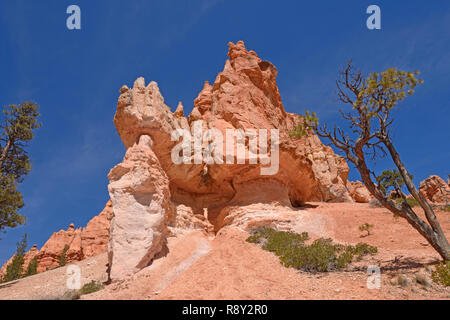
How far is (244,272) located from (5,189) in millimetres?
12617

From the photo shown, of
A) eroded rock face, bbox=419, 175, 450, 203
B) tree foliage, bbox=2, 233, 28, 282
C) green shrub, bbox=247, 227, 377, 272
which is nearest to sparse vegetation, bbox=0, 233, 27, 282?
tree foliage, bbox=2, 233, 28, 282

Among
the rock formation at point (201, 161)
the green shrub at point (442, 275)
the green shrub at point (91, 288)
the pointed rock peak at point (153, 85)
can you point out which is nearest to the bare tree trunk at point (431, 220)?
the green shrub at point (442, 275)

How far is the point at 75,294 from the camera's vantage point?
8.70 m

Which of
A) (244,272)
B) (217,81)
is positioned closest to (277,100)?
(217,81)

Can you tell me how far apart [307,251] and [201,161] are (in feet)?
27.2

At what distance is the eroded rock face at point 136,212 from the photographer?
10977 millimetres

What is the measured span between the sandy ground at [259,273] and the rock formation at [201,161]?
133cm

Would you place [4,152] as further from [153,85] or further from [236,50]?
[236,50]

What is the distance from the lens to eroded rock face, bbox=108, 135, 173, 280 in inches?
432

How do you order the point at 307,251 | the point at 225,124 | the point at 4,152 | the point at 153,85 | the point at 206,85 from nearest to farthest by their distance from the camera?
the point at 307,251 < the point at 153,85 < the point at 4,152 < the point at 225,124 < the point at 206,85

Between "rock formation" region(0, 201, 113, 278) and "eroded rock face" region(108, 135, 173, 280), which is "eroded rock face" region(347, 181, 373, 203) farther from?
"eroded rock face" region(108, 135, 173, 280)

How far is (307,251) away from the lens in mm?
10562

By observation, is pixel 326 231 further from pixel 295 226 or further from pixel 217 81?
pixel 217 81

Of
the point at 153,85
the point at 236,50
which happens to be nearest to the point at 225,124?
the point at 153,85
